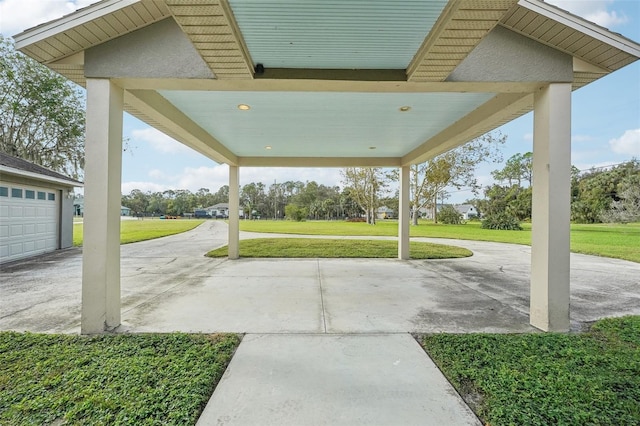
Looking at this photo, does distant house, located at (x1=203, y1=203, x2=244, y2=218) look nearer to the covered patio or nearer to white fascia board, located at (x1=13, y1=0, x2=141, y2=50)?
the covered patio

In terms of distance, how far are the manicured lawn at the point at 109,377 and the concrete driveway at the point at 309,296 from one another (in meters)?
0.44

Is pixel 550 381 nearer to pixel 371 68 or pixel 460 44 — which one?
pixel 460 44

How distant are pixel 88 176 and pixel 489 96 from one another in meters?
5.33

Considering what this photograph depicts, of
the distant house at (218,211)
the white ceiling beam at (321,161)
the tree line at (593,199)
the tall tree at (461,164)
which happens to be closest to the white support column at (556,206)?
the white ceiling beam at (321,161)

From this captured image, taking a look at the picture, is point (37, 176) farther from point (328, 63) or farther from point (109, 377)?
point (328, 63)

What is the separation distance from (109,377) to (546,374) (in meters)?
3.59

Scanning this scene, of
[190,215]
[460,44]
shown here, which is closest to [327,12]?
[460,44]

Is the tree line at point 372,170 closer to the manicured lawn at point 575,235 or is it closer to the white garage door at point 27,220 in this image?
the manicured lawn at point 575,235

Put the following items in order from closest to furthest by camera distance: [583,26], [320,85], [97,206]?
[583,26] → [97,206] → [320,85]

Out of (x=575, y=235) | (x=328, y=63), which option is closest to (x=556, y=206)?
(x=328, y=63)

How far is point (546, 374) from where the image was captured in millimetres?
2465

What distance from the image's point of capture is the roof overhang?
8.13ft

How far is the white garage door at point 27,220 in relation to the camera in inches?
306

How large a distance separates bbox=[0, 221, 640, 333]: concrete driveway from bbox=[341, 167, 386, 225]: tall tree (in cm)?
2183
